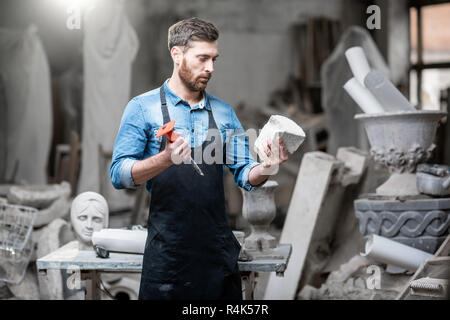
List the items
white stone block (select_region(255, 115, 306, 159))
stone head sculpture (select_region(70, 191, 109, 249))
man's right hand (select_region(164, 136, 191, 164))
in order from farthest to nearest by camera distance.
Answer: stone head sculpture (select_region(70, 191, 109, 249)) < white stone block (select_region(255, 115, 306, 159)) < man's right hand (select_region(164, 136, 191, 164))

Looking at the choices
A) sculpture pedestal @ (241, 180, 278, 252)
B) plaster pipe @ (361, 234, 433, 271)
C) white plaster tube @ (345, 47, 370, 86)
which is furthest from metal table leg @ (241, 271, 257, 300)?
white plaster tube @ (345, 47, 370, 86)

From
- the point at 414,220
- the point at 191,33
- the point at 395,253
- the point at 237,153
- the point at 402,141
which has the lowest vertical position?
the point at 395,253

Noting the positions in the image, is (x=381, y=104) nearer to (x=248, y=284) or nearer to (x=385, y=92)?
(x=385, y=92)

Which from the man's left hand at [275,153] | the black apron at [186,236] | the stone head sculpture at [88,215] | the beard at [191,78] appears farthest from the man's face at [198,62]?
the stone head sculpture at [88,215]

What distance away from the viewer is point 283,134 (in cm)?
210

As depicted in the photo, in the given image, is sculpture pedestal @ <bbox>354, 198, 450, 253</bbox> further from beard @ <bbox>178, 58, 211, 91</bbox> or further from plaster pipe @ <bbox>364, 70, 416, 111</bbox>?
beard @ <bbox>178, 58, 211, 91</bbox>

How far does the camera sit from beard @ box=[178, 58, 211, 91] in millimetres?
2266

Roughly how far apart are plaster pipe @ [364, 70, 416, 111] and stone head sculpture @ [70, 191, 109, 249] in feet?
6.11

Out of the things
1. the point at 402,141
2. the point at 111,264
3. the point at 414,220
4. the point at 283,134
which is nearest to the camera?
the point at 283,134

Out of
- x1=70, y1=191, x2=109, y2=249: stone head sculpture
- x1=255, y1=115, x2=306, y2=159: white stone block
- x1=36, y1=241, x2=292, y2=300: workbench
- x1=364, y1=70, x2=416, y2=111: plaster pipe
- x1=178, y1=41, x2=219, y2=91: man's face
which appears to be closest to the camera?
x1=255, y1=115, x2=306, y2=159: white stone block

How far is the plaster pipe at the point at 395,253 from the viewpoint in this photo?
12.4 ft

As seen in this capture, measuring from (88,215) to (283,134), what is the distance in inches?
69.8

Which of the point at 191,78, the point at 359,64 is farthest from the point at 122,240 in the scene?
the point at 359,64
